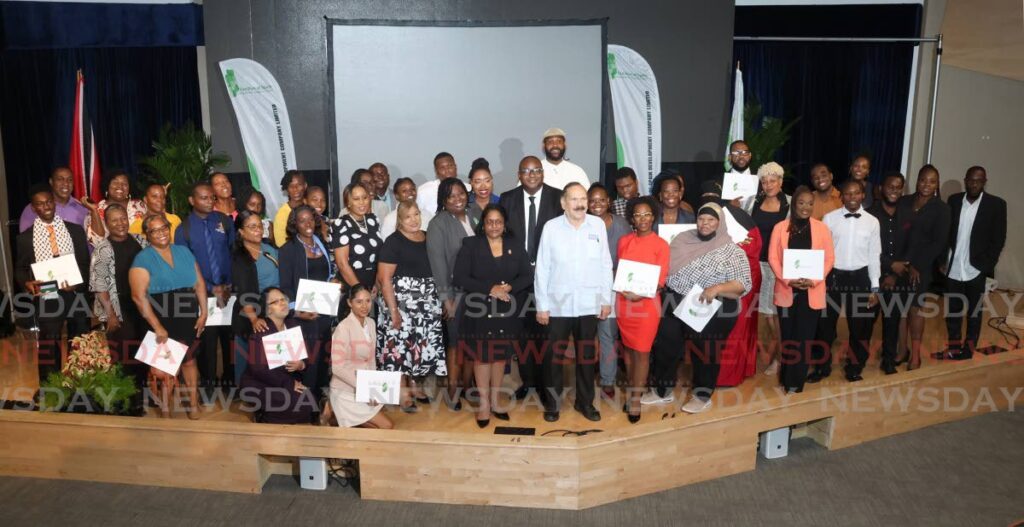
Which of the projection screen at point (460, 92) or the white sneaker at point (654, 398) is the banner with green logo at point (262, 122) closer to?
the projection screen at point (460, 92)

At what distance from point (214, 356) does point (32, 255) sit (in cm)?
129

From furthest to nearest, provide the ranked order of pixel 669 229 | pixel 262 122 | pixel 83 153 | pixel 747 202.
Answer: pixel 262 122 → pixel 83 153 → pixel 747 202 → pixel 669 229

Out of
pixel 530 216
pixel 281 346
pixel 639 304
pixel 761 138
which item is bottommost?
pixel 281 346

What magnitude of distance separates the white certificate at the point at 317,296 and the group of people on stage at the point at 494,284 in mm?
78

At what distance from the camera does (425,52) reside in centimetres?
795

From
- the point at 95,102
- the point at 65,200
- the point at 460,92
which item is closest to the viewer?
the point at 65,200

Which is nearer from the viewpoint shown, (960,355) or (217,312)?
(217,312)

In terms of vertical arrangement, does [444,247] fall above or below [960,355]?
above

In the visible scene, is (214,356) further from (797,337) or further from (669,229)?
(797,337)

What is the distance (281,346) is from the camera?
4.78 metres

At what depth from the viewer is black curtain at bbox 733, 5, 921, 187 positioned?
9203 mm

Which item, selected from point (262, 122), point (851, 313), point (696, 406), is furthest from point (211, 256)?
point (851, 313)

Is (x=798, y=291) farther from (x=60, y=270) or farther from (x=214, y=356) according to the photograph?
(x=60, y=270)

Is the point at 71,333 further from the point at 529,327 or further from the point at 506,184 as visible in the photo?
the point at 506,184
